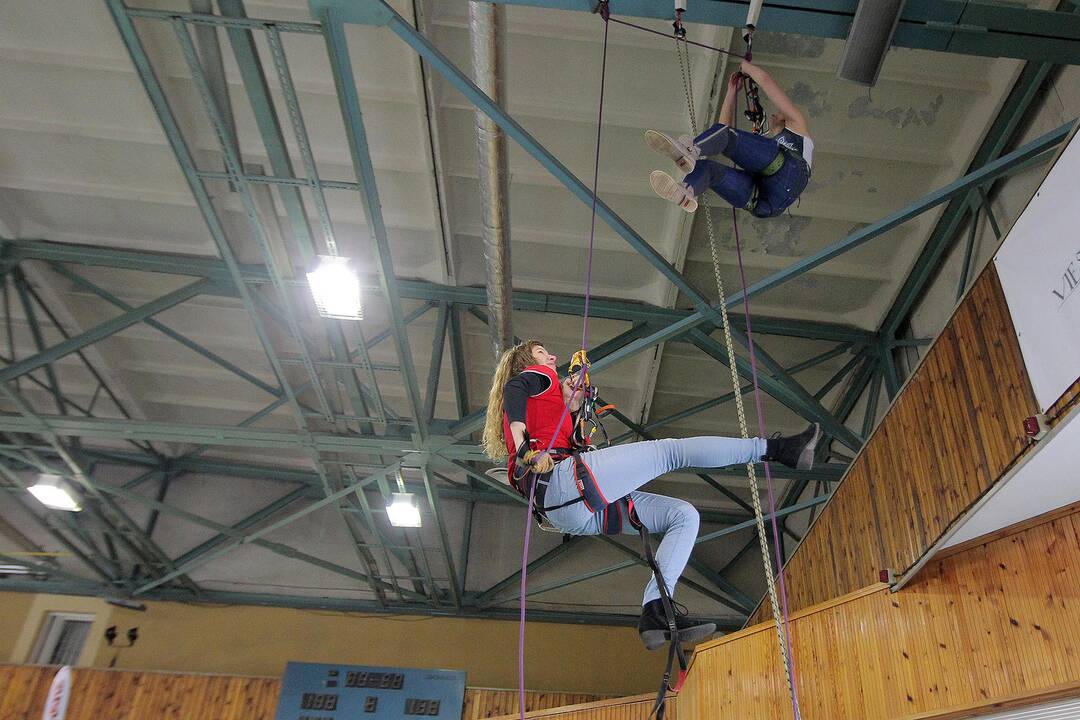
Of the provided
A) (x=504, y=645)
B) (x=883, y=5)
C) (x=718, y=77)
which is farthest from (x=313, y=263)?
(x=504, y=645)

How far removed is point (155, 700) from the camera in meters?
11.0

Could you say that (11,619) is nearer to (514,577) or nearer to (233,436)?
(233,436)

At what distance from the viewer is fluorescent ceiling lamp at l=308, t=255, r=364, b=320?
6.66 metres

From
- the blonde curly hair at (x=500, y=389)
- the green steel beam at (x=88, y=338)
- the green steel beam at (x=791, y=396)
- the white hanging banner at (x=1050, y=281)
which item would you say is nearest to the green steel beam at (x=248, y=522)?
the green steel beam at (x=88, y=338)

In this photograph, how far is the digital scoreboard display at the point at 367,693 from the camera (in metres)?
11.0

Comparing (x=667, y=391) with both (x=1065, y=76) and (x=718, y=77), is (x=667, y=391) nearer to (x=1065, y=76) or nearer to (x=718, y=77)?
(x=718, y=77)

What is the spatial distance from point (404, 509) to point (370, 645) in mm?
3671

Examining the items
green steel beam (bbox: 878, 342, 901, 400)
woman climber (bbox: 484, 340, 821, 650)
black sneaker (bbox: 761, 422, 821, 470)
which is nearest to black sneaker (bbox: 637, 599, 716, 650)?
woman climber (bbox: 484, 340, 821, 650)

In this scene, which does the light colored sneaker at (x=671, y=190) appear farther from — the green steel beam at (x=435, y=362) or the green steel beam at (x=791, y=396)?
the green steel beam at (x=435, y=362)

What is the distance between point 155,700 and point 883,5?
1192 cm

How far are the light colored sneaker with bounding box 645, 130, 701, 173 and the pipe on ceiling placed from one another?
1.41 metres

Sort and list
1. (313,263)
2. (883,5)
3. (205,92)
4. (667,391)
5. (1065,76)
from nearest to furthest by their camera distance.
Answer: (883,5)
(205,92)
(1065,76)
(313,263)
(667,391)

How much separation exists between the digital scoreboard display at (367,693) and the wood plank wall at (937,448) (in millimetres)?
6649

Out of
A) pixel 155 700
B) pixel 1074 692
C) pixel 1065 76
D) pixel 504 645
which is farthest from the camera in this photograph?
pixel 504 645
